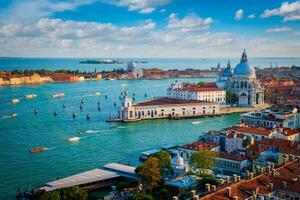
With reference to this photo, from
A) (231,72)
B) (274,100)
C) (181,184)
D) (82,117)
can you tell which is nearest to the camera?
(181,184)

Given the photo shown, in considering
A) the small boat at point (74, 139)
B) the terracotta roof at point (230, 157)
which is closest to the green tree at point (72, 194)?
the terracotta roof at point (230, 157)

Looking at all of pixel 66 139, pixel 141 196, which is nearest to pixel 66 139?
pixel 66 139

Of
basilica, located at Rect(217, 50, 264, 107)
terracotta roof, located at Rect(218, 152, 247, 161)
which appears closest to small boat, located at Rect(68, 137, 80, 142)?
terracotta roof, located at Rect(218, 152, 247, 161)

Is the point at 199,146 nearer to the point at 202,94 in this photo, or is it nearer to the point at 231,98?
the point at 202,94

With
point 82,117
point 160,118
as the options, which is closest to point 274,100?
point 160,118

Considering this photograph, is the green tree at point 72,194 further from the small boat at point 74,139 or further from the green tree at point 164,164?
the small boat at point 74,139

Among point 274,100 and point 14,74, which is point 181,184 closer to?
point 274,100
